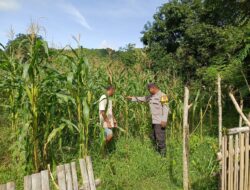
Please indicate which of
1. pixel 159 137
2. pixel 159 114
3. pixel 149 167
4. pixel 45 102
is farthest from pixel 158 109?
pixel 45 102

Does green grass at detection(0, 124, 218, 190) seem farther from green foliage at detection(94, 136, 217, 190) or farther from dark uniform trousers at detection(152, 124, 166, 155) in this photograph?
dark uniform trousers at detection(152, 124, 166, 155)

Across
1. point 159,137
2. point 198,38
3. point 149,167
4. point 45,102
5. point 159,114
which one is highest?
point 198,38

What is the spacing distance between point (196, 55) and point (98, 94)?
937cm

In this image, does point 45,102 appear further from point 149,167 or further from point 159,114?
point 159,114

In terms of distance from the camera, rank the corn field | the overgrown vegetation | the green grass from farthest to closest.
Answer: the green grass → the overgrown vegetation → the corn field

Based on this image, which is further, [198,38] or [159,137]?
[198,38]

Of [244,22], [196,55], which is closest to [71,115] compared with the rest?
[244,22]

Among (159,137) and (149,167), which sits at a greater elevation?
(159,137)

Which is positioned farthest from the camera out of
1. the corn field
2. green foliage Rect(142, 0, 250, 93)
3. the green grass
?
green foliage Rect(142, 0, 250, 93)

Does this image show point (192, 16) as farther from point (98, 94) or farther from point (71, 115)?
point (71, 115)

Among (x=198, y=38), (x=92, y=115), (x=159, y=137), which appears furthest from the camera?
(x=198, y=38)

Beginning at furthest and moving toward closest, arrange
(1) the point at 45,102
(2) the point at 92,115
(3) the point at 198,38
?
(3) the point at 198,38, (2) the point at 92,115, (1) the point at 45,102

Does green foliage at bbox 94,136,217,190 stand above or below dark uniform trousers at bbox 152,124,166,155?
below

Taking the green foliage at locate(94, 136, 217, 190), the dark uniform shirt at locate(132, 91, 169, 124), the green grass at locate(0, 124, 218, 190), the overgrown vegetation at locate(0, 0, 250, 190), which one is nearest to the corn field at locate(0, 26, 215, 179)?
the overgrown vegetation at locate(0, 0, 250, 190)
